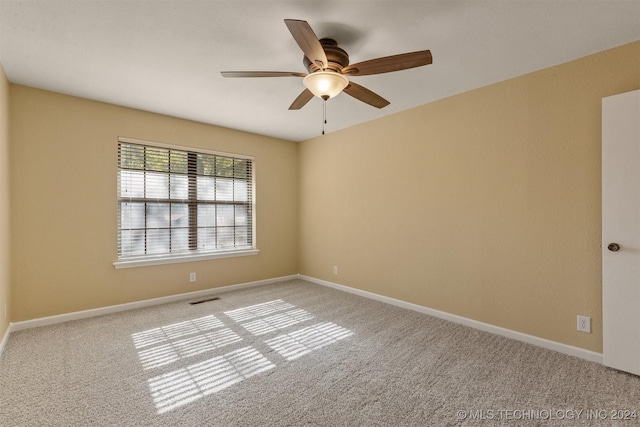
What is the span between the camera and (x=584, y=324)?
2443 millimetres

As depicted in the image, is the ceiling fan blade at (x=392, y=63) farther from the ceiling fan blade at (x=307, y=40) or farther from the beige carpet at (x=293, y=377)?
the beige carpet at (x=293, y=377)

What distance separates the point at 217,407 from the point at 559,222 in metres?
3.06

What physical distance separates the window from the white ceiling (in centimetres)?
96

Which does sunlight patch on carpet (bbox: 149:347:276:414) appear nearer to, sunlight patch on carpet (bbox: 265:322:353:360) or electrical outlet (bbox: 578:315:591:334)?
sunlight patch on carpet (bbox: 265:322:353:360)

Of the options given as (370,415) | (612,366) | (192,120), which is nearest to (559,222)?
(612,366)

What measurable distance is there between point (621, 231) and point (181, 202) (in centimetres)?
464

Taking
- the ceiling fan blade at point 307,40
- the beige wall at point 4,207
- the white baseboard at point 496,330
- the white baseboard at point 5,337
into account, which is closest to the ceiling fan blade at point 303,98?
the ceiling fan blade at point 307,40

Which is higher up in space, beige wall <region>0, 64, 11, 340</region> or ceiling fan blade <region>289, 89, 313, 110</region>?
ceiling fan blade <region>289, 89, 313, 110</region>

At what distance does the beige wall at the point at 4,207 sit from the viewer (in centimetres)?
262

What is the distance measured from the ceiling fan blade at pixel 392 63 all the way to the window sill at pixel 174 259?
3277mm

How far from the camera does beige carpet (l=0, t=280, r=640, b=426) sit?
70.1 inches

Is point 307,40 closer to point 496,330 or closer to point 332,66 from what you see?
point 332,66

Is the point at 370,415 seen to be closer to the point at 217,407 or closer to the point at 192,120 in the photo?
the point at 217,407

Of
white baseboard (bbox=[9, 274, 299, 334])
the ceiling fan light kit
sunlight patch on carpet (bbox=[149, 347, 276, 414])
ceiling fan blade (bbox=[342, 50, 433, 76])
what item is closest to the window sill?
white baseboard (bbox=[9, 274, 299, 334])
